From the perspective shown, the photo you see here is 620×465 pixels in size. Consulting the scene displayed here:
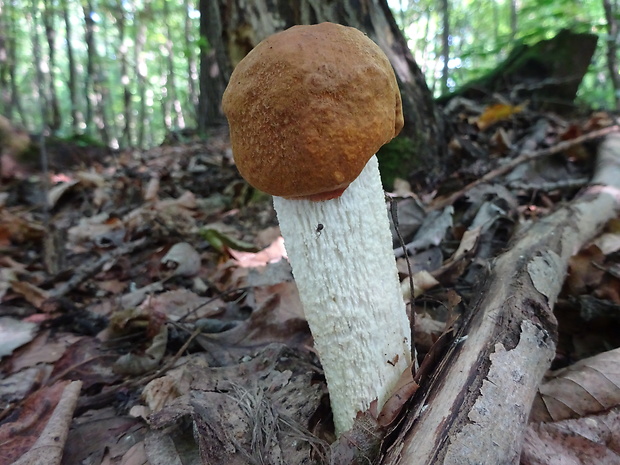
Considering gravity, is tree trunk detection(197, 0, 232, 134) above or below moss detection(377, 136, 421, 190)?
above

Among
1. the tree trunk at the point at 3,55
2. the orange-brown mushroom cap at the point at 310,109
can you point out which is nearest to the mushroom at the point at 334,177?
the orange-brown mushroom cap at the point at 310,109

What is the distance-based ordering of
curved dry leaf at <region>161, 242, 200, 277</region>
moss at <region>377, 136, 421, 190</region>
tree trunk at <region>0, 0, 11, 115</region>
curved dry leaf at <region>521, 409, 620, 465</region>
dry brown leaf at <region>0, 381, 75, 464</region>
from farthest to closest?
tree trunk at <region>0, 0, 11, 115</region> < moss at <region>377, 136, 421, 190</region> < curved dry leaf at <region>161, 242, 200, 277</region> < dry brown leaf at <region>0, 381, 75, 464</region> < curved dry leaf at <region>521, 409, 620, 465</region>

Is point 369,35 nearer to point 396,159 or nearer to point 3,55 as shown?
point 396,159

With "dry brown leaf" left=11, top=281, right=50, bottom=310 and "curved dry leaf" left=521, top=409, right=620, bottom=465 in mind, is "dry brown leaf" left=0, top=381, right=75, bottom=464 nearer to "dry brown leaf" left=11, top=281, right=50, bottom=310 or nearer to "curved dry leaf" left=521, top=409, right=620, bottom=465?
"dry brown leaf" left=11, top=281, right=50, bottom=310

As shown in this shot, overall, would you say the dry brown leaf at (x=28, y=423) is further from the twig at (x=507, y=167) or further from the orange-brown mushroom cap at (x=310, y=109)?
the twig at (x=507, y=167)

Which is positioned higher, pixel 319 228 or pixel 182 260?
pixel 319 228

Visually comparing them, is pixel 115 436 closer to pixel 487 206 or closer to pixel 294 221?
pixel 294 221

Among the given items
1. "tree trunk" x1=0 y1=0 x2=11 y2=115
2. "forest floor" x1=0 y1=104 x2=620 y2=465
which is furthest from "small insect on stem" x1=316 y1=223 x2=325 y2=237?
"tree trunk" x1=0 y1=0 x2=11 y2=115

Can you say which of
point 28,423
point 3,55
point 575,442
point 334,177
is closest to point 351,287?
point 334,177
